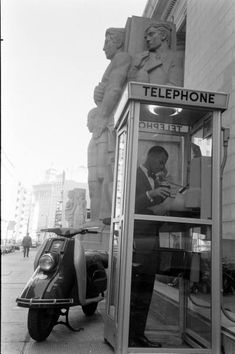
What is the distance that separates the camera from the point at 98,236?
10805mm

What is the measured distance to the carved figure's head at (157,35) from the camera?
11.6 metres

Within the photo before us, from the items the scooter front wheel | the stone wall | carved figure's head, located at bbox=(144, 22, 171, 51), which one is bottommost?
the scooter front wheel

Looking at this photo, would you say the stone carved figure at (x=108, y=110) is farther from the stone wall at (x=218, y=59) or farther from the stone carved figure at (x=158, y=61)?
the stone wall at (x=218, y=59)

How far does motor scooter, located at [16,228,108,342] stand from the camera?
3.43m

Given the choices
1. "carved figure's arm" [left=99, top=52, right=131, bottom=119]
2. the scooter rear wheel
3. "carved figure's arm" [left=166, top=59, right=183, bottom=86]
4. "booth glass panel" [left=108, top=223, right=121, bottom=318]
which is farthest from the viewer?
"carved figure's arm" [left=99, top=52, right=131, bottom=119]

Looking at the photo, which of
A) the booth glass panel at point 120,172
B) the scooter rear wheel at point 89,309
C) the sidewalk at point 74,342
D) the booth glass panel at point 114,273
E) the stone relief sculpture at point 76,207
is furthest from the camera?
the stone relief sculpture at point 76,207

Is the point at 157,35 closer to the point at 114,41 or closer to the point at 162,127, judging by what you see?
the point at 114,41

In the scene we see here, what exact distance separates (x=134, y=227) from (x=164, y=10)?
1262cm

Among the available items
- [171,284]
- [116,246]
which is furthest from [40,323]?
[171,284]

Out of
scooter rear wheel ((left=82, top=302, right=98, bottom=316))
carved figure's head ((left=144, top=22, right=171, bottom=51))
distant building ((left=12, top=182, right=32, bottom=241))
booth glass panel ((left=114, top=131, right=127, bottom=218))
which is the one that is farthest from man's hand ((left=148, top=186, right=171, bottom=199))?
distant building ((left=12, top=182, right=32, bottom=241))

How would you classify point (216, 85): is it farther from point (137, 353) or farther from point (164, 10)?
point (164, 10)

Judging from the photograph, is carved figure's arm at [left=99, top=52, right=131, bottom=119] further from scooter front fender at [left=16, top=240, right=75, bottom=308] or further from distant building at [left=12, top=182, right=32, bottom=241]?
distant building at [left=12, top=182, right=32, bottom=241]

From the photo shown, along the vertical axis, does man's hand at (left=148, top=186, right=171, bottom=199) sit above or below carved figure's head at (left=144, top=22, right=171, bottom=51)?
below

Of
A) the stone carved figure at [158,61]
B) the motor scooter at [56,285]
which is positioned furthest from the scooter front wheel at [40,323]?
the stone carved figure at [158,61]
